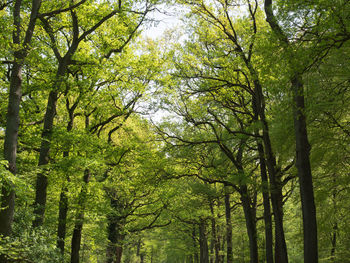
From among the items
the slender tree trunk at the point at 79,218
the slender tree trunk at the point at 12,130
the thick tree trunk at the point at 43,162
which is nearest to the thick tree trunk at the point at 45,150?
the thick tree trunk at the point at 43,162

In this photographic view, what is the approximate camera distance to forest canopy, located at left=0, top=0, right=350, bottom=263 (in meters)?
7.48

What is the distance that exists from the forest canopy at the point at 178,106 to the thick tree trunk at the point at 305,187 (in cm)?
3

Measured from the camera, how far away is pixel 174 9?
448 inches

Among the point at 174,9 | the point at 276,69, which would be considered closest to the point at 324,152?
the point at 276,69

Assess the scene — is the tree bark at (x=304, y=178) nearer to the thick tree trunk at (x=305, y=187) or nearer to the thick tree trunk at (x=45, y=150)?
the thick tree trunk at (x=305, y=187)

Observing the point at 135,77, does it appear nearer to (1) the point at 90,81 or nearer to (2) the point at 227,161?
(1) the point at 90,81

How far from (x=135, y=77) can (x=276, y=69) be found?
811 centimetres

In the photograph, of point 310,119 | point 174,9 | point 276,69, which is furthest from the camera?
point 174,9

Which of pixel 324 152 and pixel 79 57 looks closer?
pixel 324 152

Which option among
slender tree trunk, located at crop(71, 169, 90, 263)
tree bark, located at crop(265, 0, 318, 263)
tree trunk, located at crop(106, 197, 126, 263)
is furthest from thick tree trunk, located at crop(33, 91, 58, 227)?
tree trunk, located at crop(106, 197, 126, 263)

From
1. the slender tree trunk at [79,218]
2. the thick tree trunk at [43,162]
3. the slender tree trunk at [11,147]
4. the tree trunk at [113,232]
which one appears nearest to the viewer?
the slender tree trunk at [11,147]

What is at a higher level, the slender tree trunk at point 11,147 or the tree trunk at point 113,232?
the slender tree trunk at point 11,147

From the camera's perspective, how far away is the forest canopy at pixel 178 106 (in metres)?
7.48

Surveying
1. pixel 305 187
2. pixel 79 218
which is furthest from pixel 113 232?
pixel 305 187
